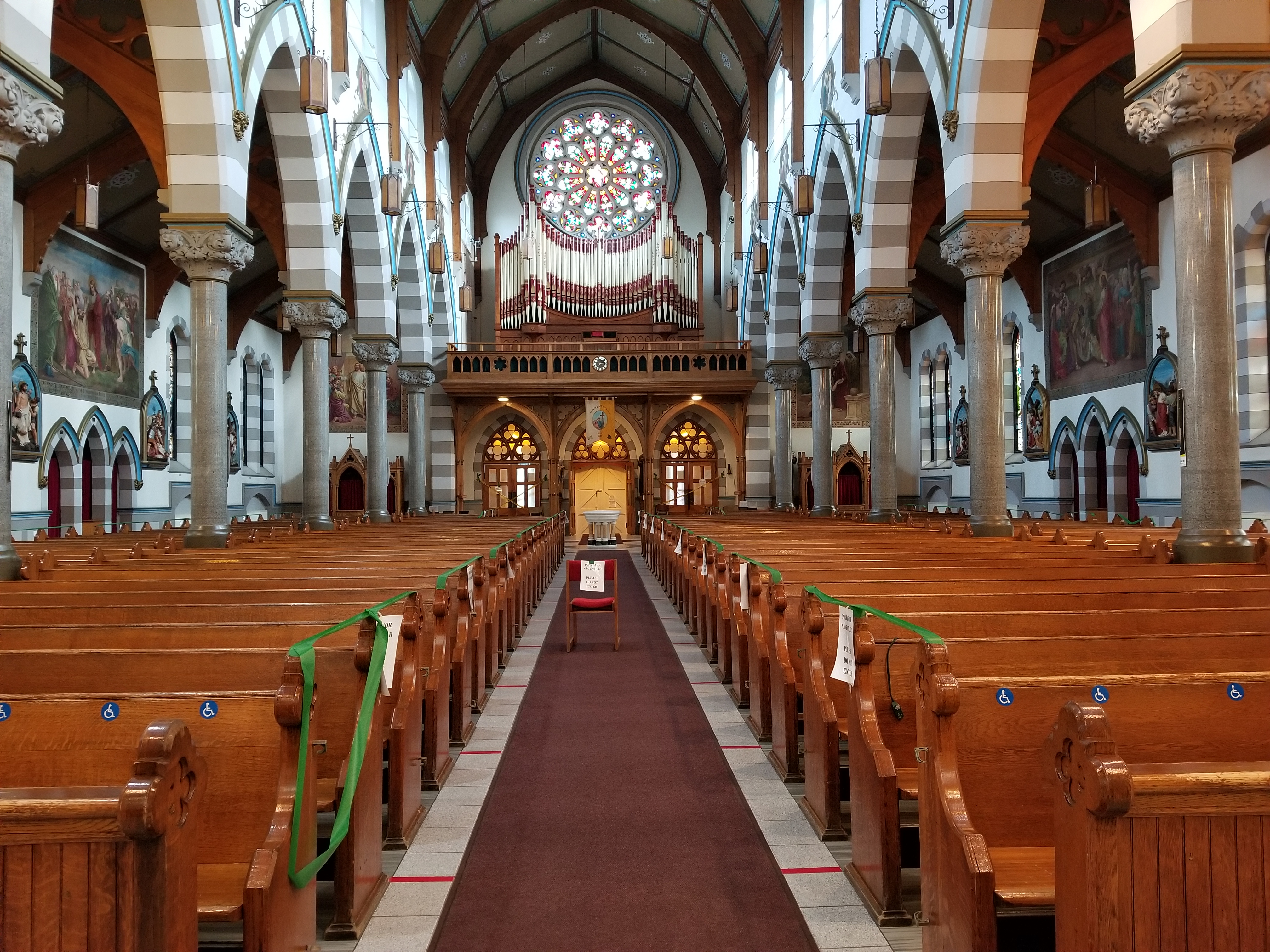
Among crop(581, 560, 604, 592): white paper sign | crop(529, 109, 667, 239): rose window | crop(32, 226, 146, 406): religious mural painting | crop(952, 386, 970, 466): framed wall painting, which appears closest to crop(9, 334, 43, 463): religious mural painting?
crop(32, 226, 146, 406): religious mural painting

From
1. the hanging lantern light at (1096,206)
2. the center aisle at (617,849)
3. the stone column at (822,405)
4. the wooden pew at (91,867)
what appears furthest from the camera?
the stone column at (822,405)

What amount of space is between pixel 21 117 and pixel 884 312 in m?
11.2

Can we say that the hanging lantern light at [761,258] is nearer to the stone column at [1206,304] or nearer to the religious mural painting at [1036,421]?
the religious mural painting at [1036,421]

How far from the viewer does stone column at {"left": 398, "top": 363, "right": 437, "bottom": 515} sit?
2209 centimetres

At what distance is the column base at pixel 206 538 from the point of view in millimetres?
9711

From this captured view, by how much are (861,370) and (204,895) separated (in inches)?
1027

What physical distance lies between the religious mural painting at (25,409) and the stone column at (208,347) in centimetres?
616

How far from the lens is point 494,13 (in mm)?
23672

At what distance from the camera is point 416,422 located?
2239cm

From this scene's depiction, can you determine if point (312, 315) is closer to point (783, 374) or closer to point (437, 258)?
point (437, 258)

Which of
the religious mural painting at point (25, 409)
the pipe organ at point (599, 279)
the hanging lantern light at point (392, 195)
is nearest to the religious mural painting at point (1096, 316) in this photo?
the pipe organ at point (599, 279)

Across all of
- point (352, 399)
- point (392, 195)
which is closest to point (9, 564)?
point (392, 195)

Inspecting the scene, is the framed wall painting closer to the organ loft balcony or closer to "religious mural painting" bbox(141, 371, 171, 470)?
the organ loft balcony

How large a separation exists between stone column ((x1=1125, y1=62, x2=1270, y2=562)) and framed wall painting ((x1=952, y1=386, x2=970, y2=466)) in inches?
659
